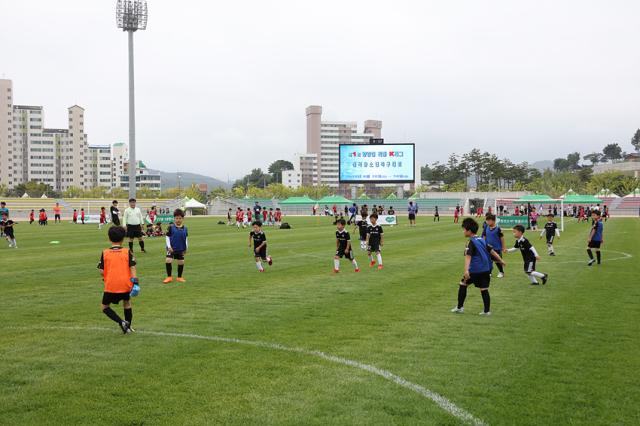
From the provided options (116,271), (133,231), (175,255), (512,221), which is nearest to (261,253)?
(175,255)

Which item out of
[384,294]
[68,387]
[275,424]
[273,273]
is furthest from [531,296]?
[68,387]

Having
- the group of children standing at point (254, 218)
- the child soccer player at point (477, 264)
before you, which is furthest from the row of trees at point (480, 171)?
the child soccer player at point (477, 264)

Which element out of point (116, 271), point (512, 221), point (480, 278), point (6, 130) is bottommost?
point (512, 221)

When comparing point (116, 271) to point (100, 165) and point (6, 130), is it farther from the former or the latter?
point (100, 165)

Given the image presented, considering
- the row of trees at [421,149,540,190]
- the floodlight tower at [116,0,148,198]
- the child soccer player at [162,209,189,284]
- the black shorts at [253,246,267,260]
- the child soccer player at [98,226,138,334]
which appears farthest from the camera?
the row of trees at [421,149,540,190]

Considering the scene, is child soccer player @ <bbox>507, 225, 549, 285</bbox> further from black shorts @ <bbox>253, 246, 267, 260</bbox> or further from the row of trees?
the row of trees

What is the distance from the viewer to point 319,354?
8016mm

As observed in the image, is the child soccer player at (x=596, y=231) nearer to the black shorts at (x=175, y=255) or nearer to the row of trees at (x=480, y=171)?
the black shorts at (x=175, y=255)

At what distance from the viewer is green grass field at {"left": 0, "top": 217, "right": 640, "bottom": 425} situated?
5938 millimetres

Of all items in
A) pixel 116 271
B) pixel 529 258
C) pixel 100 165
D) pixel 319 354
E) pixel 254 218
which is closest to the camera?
pixel 319 354

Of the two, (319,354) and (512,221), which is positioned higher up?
(512,221)

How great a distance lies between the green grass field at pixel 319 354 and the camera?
19.5 feet

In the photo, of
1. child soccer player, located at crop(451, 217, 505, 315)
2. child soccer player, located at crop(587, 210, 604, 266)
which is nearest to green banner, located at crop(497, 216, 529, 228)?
child soccer player, located at crop(587, 210, 604, 266)

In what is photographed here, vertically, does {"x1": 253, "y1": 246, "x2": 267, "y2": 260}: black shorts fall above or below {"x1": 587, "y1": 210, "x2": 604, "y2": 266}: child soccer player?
below
